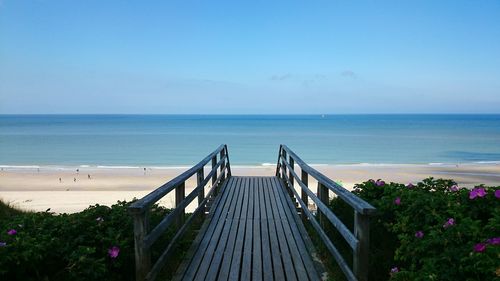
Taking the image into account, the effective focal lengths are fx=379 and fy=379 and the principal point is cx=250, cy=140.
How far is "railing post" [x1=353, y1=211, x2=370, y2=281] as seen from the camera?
2.91 metres

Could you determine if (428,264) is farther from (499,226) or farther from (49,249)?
(49,249)

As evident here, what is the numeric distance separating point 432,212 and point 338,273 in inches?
43.7

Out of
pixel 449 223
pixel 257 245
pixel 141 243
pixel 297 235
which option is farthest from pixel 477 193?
pixel 141 243

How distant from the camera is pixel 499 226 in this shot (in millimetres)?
2910

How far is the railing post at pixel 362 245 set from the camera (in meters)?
2.91

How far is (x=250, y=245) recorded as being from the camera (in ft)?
16.2

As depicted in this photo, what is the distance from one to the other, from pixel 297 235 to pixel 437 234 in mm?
2414

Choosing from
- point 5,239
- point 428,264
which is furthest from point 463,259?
point 5,239

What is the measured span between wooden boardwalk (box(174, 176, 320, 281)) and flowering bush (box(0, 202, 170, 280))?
0.70 metres

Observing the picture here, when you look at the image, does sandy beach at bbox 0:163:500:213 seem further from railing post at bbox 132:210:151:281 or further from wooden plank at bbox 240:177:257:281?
railing post at bbox 132:210:151:281

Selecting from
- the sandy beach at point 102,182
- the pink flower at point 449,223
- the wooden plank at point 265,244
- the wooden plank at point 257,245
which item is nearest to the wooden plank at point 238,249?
the wooden plank at point 257,245

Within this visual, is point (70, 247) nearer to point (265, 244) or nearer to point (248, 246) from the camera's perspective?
point (248, 246)

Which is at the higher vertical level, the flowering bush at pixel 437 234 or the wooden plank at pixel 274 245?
the flowering bush at pixel 437 234

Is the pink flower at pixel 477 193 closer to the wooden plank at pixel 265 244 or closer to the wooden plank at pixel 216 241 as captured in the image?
the wooden plank at pixel 265 244
